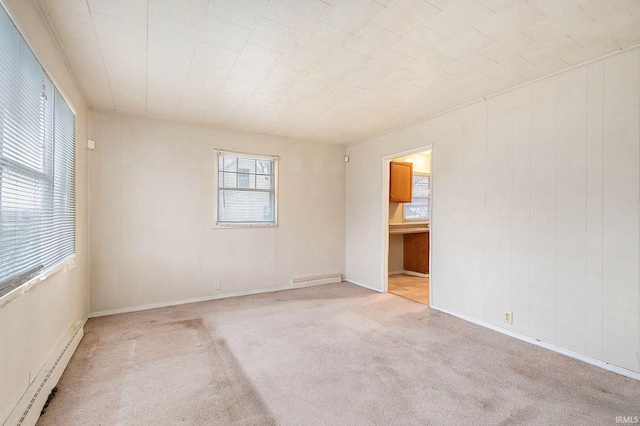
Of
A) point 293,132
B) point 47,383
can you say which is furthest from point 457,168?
point 47,383

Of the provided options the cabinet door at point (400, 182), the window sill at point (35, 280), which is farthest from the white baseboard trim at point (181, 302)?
the cabinet door at point (400, 182)

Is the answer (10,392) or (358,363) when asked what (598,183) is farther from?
(10,392)

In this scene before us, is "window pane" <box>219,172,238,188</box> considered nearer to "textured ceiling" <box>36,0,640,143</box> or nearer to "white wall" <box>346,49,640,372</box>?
"textured ceiling" <box>36,0,640,143</box>

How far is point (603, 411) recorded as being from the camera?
1.90 m

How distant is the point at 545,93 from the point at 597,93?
0.39m

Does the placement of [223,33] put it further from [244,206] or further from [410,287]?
[410,287]

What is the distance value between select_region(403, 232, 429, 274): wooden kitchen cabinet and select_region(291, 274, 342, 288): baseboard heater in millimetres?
1624

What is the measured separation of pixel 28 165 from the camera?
1.78 metres

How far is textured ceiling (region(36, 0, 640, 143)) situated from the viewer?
1891mm

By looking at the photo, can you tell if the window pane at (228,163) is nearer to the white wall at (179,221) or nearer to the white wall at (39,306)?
the white wall at (179,221)

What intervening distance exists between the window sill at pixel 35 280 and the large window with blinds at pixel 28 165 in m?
0.03

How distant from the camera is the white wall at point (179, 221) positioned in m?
3.77

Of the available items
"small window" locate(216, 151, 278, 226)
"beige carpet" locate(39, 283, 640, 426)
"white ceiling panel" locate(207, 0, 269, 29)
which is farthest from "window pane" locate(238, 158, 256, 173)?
"white ceiling panel" locate(207, 0, 269, 29)

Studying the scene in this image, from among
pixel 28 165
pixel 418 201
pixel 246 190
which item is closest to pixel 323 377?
pixel 28 165
